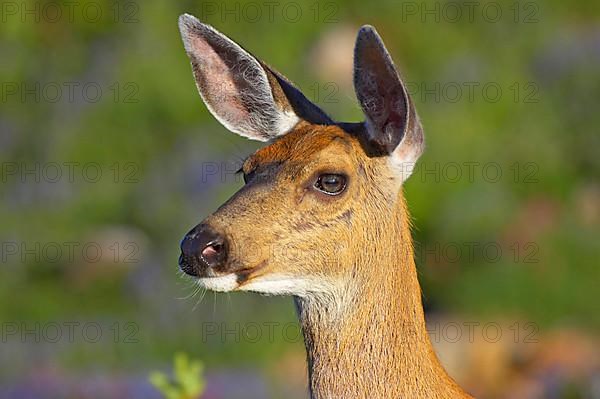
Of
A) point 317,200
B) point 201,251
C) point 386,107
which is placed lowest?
point 201,251

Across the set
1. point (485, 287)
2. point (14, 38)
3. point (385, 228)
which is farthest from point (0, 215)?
point (385, 228)

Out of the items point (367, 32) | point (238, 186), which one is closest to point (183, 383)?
point (367, 32)

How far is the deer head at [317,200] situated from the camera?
188 inches

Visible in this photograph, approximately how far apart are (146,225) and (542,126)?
5450mm

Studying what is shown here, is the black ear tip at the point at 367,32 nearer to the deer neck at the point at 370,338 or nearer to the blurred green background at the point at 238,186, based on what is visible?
the deer neck at the point at 370,338

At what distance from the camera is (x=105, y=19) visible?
18.0 meters

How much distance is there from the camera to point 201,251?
4656 mm

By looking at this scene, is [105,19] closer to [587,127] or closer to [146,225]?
[146,225]

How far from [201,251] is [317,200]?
0.56 m

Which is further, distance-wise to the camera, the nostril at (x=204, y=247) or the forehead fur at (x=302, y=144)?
the forehead fur at (x=302, y=144)

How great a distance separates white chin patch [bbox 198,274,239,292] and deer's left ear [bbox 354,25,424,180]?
2.71 ft
